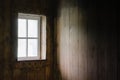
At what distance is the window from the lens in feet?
12.9

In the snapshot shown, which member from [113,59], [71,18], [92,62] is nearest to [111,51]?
[113,59]

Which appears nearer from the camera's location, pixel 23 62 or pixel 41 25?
pixel 23 62

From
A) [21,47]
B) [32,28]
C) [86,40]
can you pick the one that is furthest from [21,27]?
[86,40]

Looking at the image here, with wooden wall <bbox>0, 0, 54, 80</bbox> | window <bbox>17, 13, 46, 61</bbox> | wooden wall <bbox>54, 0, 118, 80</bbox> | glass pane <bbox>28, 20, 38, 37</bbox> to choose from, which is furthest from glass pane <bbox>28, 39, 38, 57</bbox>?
wooden wall <bbox>54, 0, 118, 80</bbox>

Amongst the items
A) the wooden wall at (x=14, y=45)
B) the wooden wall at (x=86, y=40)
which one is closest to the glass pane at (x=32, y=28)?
the wooden wall at (x=14, y=45)

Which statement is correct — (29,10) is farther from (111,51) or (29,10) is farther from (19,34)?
(111,51)

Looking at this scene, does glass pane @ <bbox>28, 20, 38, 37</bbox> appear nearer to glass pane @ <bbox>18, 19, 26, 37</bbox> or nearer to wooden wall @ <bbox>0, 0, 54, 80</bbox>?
glass pane @ <bbox>18, 19, 26, 37</bbox>

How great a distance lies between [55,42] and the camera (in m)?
4.16

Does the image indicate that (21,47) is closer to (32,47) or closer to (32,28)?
(32,47)

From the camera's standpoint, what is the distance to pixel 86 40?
11.3 ft

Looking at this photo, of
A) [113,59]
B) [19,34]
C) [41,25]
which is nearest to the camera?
[113,59]

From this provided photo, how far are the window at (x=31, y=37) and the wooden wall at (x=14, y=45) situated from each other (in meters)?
0.15

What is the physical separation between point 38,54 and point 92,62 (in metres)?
1.21

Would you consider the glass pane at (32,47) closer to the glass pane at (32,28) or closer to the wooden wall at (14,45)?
the glass pane at (32,28)
